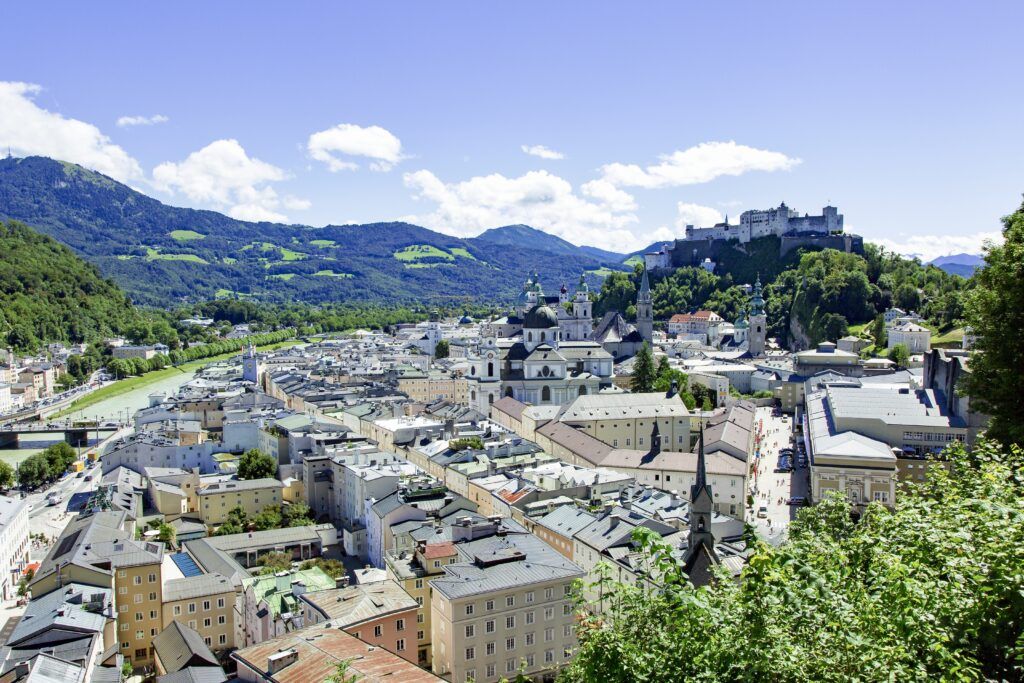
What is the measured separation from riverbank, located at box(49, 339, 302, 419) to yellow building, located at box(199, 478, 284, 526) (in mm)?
43088

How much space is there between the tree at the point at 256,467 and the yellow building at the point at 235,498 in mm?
1735

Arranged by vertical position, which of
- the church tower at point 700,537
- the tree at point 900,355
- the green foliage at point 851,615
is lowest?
the church tower at point 700,537

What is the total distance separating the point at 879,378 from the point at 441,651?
129 feet

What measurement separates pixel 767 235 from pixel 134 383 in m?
75.6

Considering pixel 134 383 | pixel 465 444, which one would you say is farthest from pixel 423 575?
pixel 134 383

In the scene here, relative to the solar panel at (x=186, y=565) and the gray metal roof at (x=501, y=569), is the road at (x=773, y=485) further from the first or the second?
the solar panel at (x=186, y=565)

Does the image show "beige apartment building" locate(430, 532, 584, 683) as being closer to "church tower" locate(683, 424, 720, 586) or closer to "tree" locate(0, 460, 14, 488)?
"church tower" locate(683, 424, 720, 586)

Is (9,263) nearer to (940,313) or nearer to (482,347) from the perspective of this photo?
(482,347)

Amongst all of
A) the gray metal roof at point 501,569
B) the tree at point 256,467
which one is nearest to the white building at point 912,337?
the tree at point 256,467

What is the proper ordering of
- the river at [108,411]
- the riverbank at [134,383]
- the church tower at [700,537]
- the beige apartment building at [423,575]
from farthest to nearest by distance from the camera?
the riverbank at [134,383] < the river at [108,411] < the beige apartment building at [423,575] < the church tower at [700,537]

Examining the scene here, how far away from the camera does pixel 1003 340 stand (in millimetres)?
14547

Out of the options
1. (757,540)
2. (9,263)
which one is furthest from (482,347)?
(9,263)

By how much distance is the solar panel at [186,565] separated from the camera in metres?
26.1

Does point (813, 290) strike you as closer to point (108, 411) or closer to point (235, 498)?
point (235, 498)
